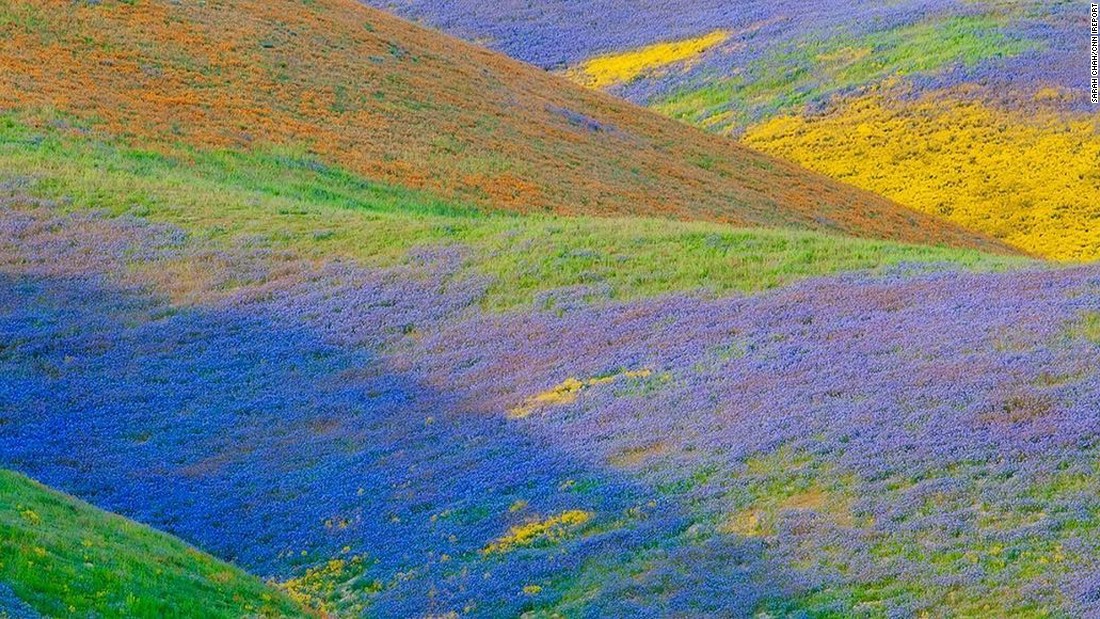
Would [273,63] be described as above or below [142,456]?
above

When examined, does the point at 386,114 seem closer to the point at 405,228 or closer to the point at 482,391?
the point at 405,228

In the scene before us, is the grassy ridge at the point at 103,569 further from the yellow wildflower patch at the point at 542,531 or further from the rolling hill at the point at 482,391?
the yellow wildflower patch at the point at 542,531

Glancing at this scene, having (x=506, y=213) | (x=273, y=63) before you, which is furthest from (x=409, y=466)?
(x=273, y=63)

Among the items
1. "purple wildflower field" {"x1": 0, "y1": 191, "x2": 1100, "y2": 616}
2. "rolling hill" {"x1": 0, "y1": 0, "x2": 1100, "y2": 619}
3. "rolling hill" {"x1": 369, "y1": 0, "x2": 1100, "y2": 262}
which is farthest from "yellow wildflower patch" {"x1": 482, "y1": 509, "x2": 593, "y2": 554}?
"rolling hill" {"x1": 369, "y1": 0, "x2": 1100, "y2": 262}

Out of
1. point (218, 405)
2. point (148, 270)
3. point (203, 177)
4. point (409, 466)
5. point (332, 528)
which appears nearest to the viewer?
point (332, 528)

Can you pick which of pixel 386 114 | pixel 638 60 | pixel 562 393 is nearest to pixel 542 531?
pixel 562 393

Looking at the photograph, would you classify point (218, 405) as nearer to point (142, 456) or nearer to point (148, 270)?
point (142, 456)
